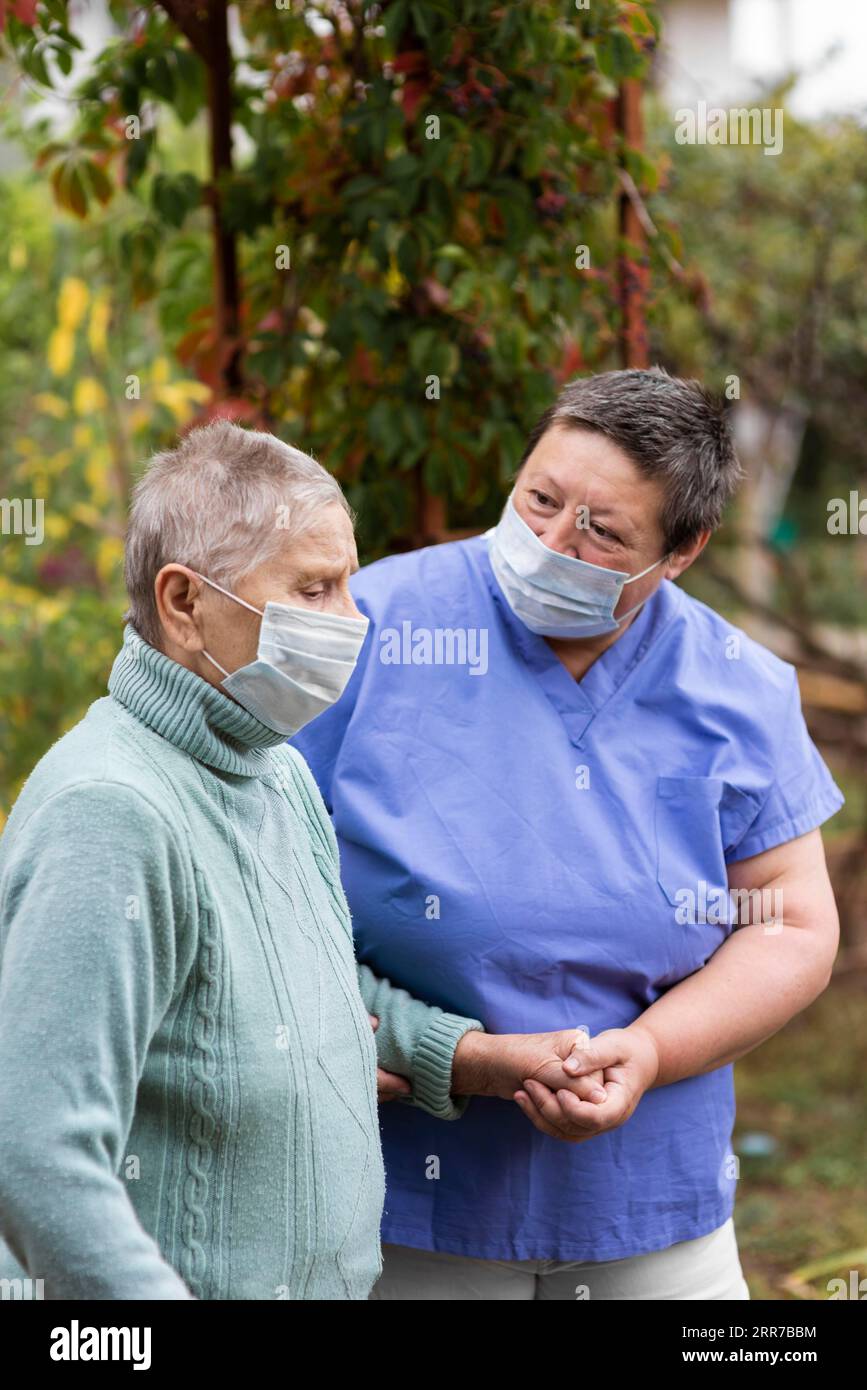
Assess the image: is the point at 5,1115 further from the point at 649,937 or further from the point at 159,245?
the point at 159,245

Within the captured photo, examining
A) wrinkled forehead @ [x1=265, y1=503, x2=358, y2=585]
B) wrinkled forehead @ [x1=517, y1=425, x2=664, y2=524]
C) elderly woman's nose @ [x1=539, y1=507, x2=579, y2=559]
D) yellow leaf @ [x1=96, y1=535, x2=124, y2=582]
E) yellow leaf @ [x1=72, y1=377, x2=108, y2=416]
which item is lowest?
wrinkled forehead @ [x1=265, y1=503, x2=358, y2=585]

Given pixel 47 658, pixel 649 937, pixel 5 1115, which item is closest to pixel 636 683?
pixel 649 937

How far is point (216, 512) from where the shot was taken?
1467mm

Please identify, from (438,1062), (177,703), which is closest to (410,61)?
(177,703)

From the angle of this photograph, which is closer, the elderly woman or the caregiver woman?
the elderly woman

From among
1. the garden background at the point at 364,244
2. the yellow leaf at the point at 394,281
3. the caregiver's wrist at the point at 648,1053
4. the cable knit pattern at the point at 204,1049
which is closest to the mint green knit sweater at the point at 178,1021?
the cable knit pattern at the point at 204,1049

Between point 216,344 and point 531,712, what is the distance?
4.15 feet

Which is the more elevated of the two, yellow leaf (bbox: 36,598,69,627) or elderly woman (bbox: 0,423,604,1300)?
yellow leaf (bbox: 36,598,69,627)

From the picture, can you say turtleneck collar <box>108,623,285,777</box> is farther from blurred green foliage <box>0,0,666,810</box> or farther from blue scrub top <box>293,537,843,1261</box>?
blurred green foliage <box>0,0,666,810</box>

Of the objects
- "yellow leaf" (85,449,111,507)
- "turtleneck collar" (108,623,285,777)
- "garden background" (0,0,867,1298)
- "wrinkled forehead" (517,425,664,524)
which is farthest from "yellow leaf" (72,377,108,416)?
"turtleneck collar" (108,623,285,777)

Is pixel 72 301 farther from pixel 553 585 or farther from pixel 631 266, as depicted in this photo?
pixel 553 585

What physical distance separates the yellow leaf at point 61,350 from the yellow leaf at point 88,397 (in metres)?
0.07

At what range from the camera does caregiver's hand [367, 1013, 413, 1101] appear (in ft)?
6.17

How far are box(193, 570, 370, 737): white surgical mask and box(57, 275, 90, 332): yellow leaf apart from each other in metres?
2.71
